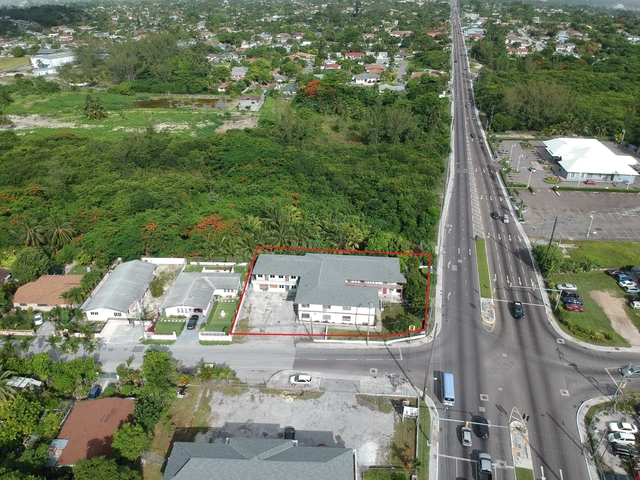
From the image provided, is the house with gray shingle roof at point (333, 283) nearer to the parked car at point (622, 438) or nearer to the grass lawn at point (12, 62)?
the parked car at point (622, 438)

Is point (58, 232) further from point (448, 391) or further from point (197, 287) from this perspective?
point (448, 391)

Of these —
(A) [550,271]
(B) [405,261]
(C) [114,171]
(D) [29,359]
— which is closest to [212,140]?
(C) [114,171]

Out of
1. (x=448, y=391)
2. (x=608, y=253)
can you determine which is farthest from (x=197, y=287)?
(x=608, y=253)

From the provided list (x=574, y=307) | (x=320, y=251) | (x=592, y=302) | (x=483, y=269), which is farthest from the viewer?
(x=483, y=269)

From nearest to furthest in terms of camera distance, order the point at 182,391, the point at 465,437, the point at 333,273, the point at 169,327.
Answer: the point at 465,437 → the point at 182,391 → the point at 169,327 → the point at 333,273

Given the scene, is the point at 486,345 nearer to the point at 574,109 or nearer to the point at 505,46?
the point at 574,109

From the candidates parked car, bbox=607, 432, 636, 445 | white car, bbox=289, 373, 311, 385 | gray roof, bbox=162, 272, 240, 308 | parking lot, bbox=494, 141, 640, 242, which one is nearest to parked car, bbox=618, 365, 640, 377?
parked car, bbox=607, 432, 636, 445
